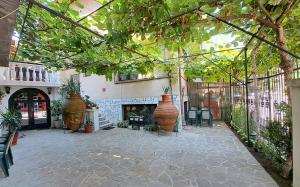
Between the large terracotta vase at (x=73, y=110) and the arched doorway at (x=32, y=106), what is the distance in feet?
11.9

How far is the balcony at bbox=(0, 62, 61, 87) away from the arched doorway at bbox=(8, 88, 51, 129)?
0.74 m

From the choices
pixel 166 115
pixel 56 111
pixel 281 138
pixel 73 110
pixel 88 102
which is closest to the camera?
pixel 281 138

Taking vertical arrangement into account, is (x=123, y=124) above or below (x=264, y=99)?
below

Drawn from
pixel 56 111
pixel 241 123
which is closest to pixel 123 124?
pixel 56 111

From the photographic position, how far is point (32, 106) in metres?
10.2

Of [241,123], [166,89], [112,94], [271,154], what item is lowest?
[271,154]

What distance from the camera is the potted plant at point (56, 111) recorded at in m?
9.91

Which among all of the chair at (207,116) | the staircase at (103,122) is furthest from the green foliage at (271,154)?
the staircase at (103,122)

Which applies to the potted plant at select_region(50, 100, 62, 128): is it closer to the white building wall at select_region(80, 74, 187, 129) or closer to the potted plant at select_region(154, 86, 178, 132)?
the white building wall at select_region(80, 74, 187, 129)

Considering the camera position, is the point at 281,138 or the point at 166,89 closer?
the point at 281,138

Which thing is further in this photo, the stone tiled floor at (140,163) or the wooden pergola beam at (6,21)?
the stone tiled floor at (140,163)

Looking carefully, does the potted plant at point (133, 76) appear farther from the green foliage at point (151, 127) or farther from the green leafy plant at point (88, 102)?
the green foliage at point (151, 127)

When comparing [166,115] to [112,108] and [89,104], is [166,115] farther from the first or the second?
[89,104]

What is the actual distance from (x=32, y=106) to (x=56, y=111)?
147cm
